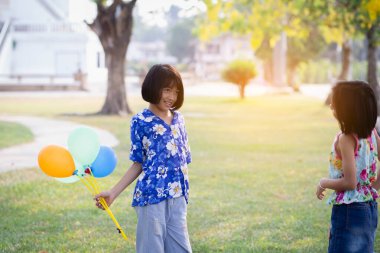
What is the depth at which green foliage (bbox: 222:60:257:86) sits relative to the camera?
29.4m

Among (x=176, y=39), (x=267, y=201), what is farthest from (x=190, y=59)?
(x=267, y=201)

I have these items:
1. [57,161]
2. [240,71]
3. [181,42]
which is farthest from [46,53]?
[181,42]

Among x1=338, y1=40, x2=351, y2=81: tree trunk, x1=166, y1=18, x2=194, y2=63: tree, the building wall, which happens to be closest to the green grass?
x1=338, y1=40, x2=351, y2=81: tree trunk

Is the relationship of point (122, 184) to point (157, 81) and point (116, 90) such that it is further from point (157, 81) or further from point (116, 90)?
point (116, 90)

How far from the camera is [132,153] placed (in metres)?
3.72

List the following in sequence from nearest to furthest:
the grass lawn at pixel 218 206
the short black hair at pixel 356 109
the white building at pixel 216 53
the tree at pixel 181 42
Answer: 1. the short black hair at pixel 356 109
2. the grass lawn at pixel 218 206
3. the white building at pixel 216 53
4. the tree at pixel 181 42

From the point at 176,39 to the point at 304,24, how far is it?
64.1 m

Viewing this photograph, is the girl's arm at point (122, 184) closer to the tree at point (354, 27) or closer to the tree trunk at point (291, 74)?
the tree at point (354, 27)

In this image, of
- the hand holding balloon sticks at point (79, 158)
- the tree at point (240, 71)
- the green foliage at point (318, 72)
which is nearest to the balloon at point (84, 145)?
the hand holding balloon sticks at point (79, 158)

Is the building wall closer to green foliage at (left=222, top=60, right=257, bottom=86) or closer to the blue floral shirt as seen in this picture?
green foliage at (left=222, top=60, right=257, bottom=86)

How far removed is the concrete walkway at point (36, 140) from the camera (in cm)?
972

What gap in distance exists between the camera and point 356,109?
3.35m

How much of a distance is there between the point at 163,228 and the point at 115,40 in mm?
16566

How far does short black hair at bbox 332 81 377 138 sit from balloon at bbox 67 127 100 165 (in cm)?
152
